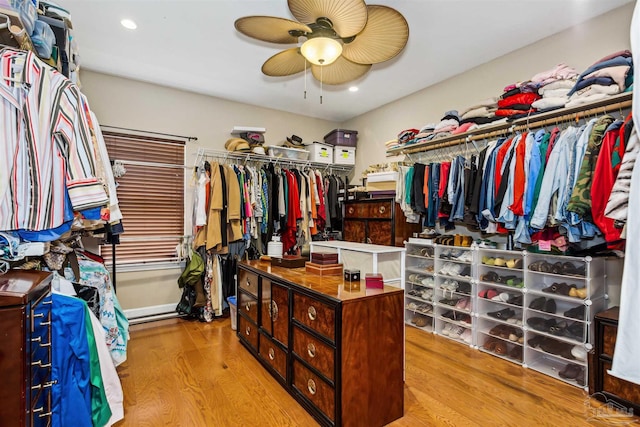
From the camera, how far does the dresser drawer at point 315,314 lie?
5.51 feet

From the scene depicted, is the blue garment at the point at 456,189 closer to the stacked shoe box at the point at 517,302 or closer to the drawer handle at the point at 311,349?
the stacked shoe box at the point at 517,302

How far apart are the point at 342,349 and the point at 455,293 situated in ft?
6.16

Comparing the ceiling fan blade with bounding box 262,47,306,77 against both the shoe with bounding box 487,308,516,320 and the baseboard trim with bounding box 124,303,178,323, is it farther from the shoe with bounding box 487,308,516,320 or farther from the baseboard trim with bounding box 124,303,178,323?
the baseboard trim with bounding box 124,303,178,323

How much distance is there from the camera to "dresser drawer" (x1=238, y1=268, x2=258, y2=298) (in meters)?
2.59

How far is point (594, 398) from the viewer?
2062mm

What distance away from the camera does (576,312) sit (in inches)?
90.1

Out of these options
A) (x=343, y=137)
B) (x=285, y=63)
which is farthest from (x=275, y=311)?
(x=343, y=137)

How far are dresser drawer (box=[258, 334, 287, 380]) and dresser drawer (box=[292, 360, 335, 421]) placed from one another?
Result: 0.14 m

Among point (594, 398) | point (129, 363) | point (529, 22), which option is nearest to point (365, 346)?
point (594, 398)

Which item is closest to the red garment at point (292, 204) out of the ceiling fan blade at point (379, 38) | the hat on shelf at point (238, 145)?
the hat on shelf at point (238, 145)

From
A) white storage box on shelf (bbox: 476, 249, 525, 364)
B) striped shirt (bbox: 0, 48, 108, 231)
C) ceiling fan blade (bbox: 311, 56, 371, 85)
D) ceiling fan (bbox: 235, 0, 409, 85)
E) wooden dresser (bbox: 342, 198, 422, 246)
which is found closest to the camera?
striped shirt (bbox: 0, 48, 108, 231)

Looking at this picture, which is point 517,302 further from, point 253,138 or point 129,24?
point 129,24

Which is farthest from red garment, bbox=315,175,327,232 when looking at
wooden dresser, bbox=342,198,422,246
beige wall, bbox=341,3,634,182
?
beige wall, bbox=341,3,634,182

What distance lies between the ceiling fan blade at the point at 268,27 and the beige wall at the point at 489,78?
6.76ft
